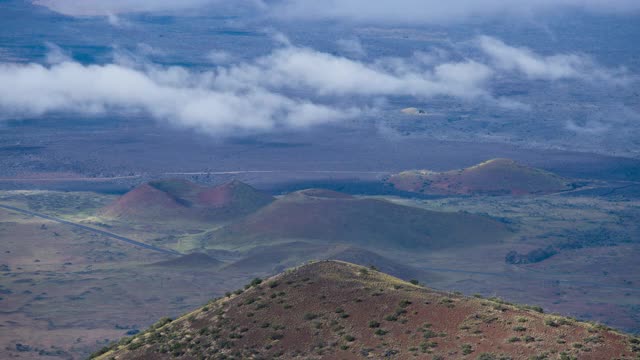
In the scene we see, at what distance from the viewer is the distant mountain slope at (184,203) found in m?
122

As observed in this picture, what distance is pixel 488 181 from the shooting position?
146250 millimetres

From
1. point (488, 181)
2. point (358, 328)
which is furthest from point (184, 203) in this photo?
point (358, 328)

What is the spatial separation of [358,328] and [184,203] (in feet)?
271

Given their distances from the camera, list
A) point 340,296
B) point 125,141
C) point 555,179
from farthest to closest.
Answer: point 125,141
point 555,179
point 340,296

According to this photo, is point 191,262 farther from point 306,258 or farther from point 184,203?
point 184,203

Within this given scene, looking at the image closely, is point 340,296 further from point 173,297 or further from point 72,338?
point 173,297

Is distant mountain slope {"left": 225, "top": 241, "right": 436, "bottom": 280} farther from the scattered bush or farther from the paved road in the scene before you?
the scattered bush

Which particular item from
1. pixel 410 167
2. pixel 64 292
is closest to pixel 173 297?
pixel 64 292

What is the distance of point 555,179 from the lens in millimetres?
150000

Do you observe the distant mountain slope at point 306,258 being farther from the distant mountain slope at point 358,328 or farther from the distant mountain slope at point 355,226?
the distant mountain slope at point 358,328

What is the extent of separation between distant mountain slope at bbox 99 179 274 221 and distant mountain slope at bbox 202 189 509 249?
6.81 meters

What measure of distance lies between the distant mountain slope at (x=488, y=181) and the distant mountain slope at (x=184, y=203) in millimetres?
23282

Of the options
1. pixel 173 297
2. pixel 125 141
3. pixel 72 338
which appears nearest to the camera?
pixel 72 338

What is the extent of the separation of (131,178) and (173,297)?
2611 inches
